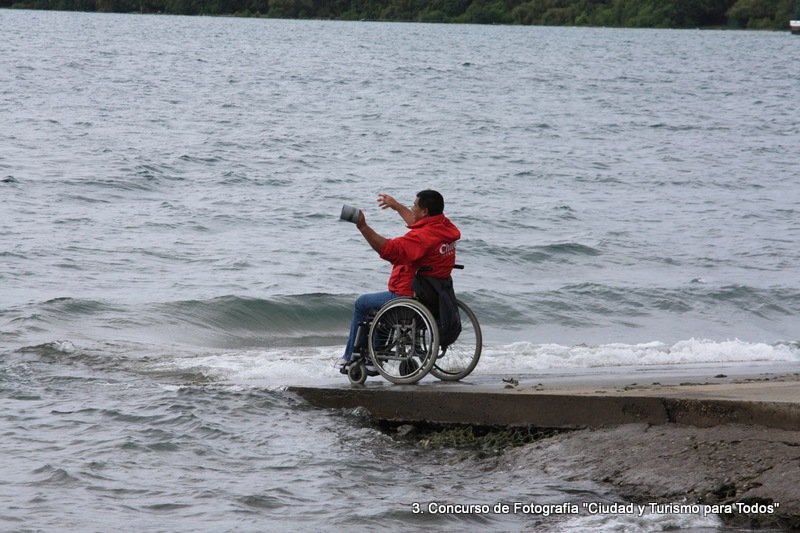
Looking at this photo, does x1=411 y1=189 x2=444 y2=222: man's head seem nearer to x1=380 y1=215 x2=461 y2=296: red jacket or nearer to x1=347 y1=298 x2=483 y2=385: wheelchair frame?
x1=380 y1=215 x2=461 y2=296: red jacket

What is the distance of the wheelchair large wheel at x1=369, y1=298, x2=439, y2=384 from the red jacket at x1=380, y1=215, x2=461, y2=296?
152 mm

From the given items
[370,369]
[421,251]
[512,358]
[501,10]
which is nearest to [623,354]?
[512,358]

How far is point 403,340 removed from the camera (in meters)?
8.91

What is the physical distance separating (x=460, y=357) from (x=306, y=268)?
7.89m

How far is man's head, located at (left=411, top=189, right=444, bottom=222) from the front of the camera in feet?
28.7

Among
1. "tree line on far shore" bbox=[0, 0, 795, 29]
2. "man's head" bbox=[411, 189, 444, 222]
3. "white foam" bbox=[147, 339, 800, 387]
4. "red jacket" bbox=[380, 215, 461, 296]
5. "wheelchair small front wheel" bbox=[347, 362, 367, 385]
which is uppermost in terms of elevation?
"tree line on far shore" bbox=[0, 0, 795, 29]

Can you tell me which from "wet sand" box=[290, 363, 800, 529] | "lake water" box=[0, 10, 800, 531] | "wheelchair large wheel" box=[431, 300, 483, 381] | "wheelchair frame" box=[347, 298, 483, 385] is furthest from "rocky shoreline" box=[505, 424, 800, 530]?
"wheelchair large wheel" box=[431, 300, 483, 381]

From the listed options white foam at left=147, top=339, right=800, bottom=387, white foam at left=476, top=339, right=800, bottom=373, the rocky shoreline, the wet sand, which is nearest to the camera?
the rocky shoreline

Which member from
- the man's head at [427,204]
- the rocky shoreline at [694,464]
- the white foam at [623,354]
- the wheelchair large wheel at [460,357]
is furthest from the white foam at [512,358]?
the rocky shoreline at [694,464]

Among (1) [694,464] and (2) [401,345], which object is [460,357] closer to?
(2) [401,345]

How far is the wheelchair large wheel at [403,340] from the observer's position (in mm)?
8766

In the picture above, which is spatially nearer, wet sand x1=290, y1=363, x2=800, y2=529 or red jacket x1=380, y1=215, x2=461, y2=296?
wet sand x1=290, y1=363, x2=800, y2=529

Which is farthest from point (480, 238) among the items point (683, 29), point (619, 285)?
point (683, 29)

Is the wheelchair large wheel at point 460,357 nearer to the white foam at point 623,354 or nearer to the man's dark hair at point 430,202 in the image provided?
the white foam at point 623,354
